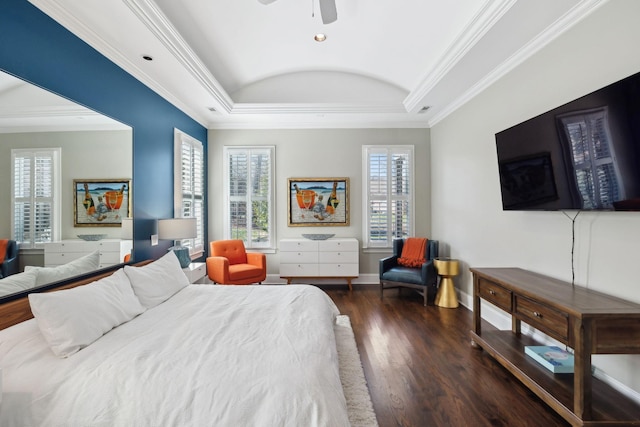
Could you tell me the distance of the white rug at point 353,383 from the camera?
5.99ft

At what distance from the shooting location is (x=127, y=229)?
283 centimetres

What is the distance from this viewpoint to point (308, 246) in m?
4.69

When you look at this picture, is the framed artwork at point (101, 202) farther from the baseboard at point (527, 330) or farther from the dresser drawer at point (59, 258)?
the baseboard at point (527, 330)

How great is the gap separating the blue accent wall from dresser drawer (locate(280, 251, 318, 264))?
1751mm

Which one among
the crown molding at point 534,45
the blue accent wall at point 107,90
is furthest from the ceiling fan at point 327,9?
the crown molding at point 534,45

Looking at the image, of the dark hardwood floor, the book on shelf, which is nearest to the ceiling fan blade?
the dark hardwood floor

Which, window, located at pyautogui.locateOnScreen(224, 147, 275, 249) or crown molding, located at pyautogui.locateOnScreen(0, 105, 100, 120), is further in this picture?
window, located at pyautogui.locateOnScreen(224, 147, 275, 249)

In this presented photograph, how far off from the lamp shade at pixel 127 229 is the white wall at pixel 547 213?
155 inches

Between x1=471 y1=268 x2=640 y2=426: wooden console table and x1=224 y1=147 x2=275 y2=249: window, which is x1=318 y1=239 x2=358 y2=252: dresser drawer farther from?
x1=471 y1=268 x2=640 y2=426: wooden console table

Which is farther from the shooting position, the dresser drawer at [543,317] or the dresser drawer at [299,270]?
the dresser drawer at [299,270]

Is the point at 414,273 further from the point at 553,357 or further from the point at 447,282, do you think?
the point at 553,357

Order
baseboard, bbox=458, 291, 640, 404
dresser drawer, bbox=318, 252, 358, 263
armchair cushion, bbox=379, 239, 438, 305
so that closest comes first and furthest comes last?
baseboard, bbox=458, 291, 640, 404
armchair cushion, bbox=379, 239, 438, 305
dresser drawer, bbox=318, 252, 358, 263

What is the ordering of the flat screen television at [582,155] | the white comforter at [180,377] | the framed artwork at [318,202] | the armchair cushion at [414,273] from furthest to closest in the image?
1. the framed artwork at [318,202]
2. the armchair cushion at [414,273]
3. the flat screen television at [582,155]
4. the white comforter at [180,377]

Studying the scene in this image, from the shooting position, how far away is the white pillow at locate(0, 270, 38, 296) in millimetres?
1776
